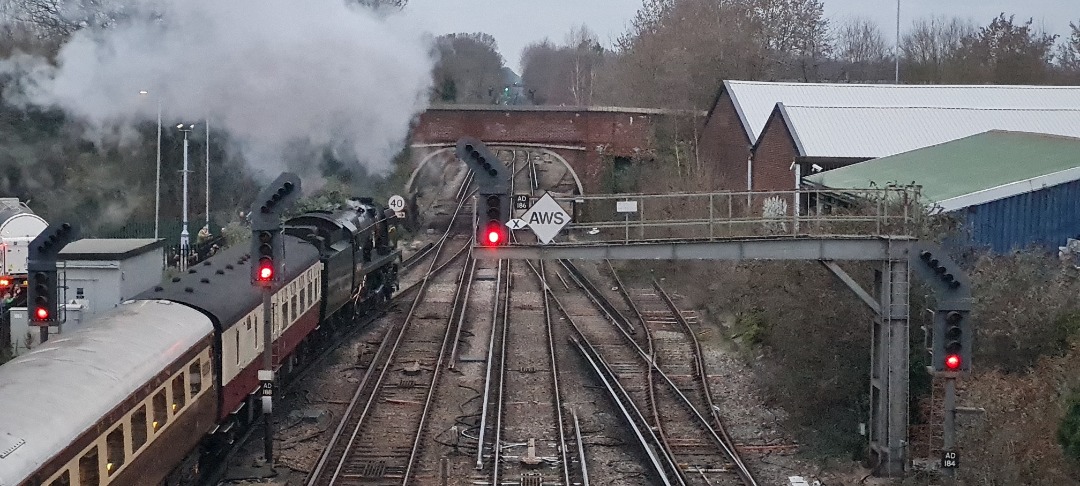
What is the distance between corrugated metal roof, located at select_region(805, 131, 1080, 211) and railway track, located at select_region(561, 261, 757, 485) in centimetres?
464

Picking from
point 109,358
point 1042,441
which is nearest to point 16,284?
point 109,358

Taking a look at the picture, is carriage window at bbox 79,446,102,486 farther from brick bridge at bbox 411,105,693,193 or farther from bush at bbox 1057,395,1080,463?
brick bridge at bbox 411,105,693,193

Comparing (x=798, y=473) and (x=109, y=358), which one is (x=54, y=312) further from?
(x=798, y=473)

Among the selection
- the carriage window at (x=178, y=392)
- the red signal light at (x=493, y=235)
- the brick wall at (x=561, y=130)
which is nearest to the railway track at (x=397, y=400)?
the carriage window at (x=178, y=392)

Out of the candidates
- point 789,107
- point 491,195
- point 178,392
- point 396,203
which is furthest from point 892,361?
point 396,203

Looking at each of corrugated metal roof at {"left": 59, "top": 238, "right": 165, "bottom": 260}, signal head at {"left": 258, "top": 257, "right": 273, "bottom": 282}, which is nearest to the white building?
corrugated metal roof at {"left": 59, "top": 238, "right": 165, "bottom": 260}

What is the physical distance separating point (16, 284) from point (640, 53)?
29.4 metres

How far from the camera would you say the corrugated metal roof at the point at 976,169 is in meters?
19.2

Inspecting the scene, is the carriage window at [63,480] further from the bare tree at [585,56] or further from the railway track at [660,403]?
the bare tree at [585,56]

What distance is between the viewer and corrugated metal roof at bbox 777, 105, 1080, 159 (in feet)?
92.6

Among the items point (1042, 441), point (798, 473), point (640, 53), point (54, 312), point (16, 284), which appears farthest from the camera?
point (640, 53)

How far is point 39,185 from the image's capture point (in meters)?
34.5

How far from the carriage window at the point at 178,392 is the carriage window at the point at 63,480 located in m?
3.04

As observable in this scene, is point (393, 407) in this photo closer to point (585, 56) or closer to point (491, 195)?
point (491, 195)
